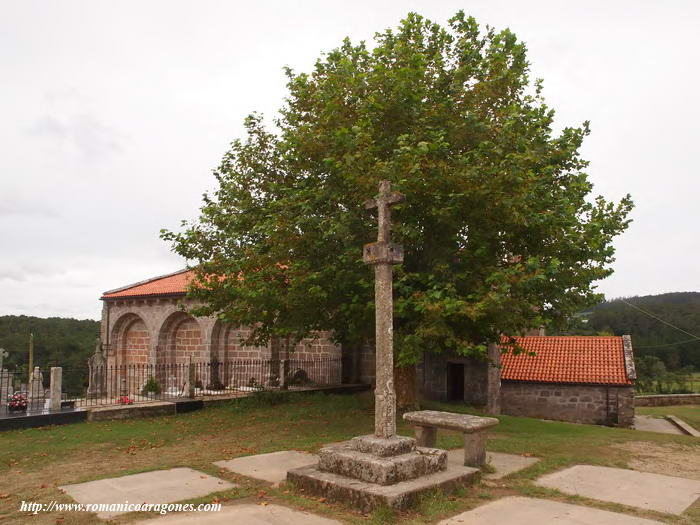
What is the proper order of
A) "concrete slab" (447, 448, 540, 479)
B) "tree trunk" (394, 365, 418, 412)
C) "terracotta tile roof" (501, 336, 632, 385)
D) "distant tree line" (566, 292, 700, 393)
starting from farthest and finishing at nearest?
1. "distant tree line" (566, 292, 700, 393)
2. "terracotta tile roof" (501, 336, 632, 385)
3. "tree trunk" (394, 365, 418, 412)
4. "concrete slab" (447, 448, 540, 479)

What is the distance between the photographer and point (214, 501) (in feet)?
19.2

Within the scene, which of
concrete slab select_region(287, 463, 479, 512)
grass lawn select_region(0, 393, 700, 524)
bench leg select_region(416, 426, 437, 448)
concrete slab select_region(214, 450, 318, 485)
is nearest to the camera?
concrete slab select_region(287, 463, 479, 512)

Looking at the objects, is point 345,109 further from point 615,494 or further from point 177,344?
point 177,344

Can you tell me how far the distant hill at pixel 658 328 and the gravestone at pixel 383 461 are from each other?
180 feet

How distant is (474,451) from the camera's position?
7387 millimetres

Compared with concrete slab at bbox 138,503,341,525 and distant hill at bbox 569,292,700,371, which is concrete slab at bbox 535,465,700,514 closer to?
concrete slab at bbox 138,503,341,525

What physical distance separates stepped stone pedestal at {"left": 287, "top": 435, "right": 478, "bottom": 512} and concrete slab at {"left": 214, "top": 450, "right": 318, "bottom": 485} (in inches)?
30.2

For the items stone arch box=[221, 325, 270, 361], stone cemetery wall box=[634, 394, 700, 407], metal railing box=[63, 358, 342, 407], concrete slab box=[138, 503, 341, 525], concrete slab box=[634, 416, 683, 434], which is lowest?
stone cemetery wall box=[634, 394, 700, 407]

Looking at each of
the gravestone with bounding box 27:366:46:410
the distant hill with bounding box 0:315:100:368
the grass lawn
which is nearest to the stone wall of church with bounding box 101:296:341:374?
the grass lawn

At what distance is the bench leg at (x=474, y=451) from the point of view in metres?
7.38

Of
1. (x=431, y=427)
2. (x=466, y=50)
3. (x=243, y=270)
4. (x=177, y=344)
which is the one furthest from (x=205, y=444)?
(x=177, y=344)

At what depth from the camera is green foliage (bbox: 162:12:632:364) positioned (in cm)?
962

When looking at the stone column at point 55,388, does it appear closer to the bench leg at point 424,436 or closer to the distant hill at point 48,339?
the bench leg at point 424,436

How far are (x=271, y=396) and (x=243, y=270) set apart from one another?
5265 millimetres
